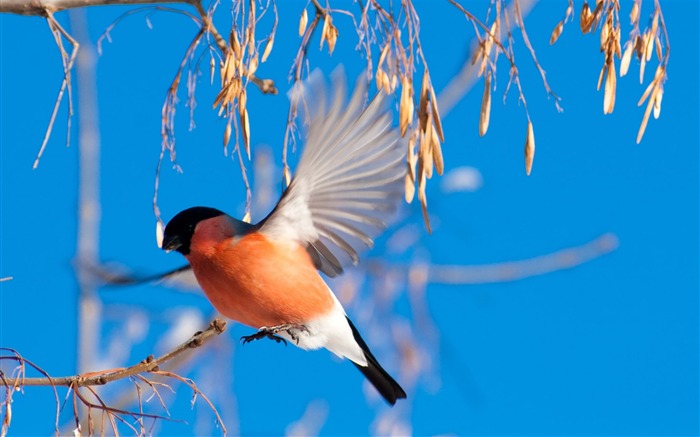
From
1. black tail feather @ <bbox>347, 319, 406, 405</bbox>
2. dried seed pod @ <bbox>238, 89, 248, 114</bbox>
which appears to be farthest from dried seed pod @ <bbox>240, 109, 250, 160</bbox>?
black tail feather @ <bbox>347, 319, 406, 405</bbox>

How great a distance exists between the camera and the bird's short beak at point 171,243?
6.45 feet

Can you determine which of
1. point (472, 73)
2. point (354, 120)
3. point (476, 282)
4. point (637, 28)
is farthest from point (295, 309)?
point (637, 28)

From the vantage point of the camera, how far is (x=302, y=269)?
79.0 inches

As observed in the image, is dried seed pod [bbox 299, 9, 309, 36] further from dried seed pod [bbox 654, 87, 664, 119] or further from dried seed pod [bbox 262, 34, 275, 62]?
dried seed pod [bbox 654, 87, 664, 119]

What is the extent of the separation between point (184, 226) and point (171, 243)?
0.05 m

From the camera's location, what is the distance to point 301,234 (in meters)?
2.00

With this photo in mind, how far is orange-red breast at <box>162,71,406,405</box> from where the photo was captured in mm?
1897

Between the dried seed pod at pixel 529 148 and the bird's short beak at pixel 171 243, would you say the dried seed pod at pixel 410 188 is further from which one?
the bird's short beak at pixel 171 243

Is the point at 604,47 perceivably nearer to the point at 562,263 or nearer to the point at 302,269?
→ the point at 302,269

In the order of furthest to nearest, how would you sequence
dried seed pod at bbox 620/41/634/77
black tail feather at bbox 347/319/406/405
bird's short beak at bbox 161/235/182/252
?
black tail feather at bbox 347/319/406/405
bird's short beak at bbox 161/235/182/252
dried seed pod at bbox 620/41/634/77

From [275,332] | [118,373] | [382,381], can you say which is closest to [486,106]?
[118,373]

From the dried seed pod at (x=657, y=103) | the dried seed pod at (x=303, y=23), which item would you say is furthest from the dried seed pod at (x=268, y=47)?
the dried seed pod at (x=657, y=103)

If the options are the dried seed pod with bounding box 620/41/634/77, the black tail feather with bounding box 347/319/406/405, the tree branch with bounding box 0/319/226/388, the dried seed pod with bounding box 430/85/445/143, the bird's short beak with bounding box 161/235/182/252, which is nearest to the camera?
the tree branch with bounding box 0/319/226/388

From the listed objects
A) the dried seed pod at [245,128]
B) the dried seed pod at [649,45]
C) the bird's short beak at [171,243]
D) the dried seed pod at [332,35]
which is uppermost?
the dried seed pod at [649,45]
